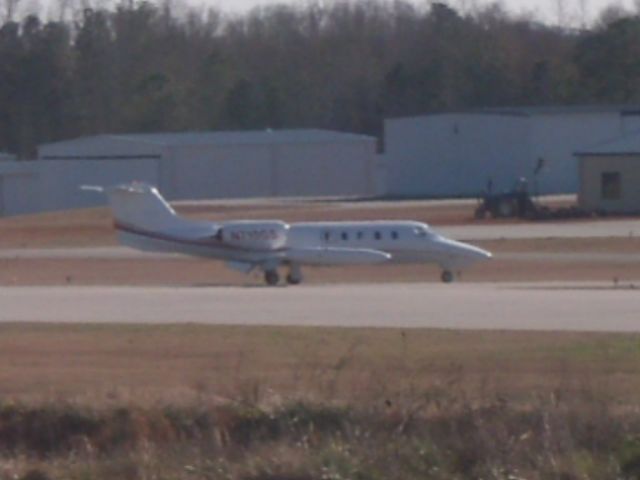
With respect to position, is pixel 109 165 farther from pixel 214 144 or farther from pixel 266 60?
pixel 266 60

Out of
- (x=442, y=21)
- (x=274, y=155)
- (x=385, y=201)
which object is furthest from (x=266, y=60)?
(x=385, y=201)

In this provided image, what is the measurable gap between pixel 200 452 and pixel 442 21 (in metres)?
141

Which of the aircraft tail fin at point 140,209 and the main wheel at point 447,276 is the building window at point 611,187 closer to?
Answer: the main wheel at point 447,276

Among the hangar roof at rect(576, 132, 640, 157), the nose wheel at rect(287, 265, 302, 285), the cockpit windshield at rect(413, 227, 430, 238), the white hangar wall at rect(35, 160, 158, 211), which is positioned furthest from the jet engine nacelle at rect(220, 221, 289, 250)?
the white hangar wall at rect(35, 160, 158, 211)

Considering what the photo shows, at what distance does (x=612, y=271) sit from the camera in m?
48.4

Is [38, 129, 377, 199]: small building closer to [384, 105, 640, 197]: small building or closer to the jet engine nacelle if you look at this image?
[384, 105, 640, 197]: small building

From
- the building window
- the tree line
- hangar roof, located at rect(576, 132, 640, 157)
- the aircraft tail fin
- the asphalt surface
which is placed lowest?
the asphalt surface

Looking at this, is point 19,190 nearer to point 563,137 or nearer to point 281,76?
point 563,137

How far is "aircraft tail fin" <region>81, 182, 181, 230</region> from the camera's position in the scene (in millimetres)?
48375

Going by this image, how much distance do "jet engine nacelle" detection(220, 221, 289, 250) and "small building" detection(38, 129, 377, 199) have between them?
5133cm

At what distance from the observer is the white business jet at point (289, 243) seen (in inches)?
1832

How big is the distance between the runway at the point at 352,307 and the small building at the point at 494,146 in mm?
57628

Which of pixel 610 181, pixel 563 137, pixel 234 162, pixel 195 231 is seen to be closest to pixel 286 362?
pixel 195 231

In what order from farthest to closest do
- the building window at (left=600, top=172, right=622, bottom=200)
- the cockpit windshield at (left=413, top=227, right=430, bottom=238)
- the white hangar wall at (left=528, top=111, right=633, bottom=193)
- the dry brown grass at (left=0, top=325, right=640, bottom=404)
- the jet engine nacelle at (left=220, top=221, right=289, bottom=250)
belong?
the white hangar wall at (left=528, top=111, right=633, bottom=193), the building window at (left=600, top=172, right=622, bottom=200), the cockpit windshield at (left=413, top=227, right=430, bottom=238), the jet engine nacelle at (left=220, top=221, right=289, bottom=250), the dry brown grass at (left=0, top=325, right=640, bottom=404)
